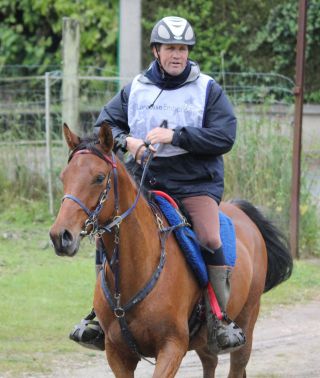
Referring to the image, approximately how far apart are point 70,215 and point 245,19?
14.1 m

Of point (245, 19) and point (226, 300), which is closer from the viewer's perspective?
point (226, 300)

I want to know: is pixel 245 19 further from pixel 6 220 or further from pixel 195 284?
pixel 195 284

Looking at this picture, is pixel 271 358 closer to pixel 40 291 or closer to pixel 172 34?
pixel 40 291

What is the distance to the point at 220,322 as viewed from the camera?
6.09 m

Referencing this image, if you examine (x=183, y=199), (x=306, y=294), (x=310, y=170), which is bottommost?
(x=306, y=294)

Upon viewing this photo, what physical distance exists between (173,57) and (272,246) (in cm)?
202

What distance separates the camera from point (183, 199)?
6.20 metres

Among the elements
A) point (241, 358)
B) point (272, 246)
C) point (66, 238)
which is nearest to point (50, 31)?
point (272, 246)

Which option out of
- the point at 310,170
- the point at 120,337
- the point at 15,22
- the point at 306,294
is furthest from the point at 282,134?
the point at 15,22

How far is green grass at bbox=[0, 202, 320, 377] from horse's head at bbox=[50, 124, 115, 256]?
102 inches

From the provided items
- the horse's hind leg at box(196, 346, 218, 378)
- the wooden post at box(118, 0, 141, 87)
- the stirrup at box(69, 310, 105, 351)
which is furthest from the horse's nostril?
the wooden post at box(118, 0, 141, 87)

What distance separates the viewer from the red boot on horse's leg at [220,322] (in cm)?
608

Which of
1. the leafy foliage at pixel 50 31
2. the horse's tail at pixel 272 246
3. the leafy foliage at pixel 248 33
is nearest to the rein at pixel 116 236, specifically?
the horse's tail at pixel 272 246

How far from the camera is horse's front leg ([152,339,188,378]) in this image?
5516 millimetres
